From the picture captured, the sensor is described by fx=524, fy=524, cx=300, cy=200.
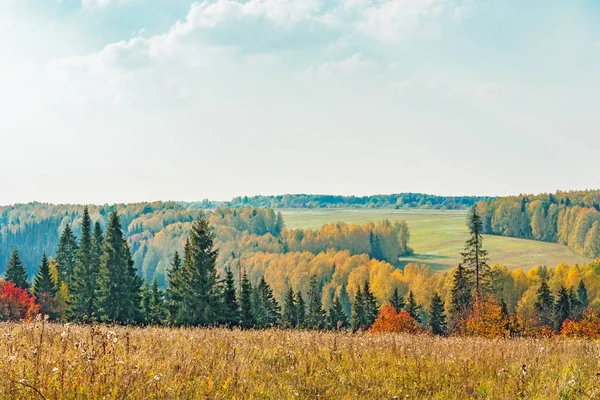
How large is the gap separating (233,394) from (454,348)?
5140 mm

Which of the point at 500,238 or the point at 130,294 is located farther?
the point at 500,238

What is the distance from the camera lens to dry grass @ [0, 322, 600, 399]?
6375 millimetres

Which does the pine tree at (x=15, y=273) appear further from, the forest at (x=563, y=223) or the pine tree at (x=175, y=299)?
the forest at (x=563, y=223)

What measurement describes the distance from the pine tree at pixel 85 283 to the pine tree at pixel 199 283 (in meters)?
14.9

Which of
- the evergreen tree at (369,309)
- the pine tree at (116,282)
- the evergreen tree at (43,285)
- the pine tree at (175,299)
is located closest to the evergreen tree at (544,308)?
the evergreen tree at (369,309)

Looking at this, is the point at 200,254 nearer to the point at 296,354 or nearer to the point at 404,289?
the point at 296,354

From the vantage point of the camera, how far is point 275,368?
26.2 feet

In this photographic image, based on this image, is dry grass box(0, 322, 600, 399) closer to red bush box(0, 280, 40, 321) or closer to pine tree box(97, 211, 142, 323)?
pine tree box(97, 211, 142, 323)

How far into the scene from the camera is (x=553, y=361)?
902 centimetres

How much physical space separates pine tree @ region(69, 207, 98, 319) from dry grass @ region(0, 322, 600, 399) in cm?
4993

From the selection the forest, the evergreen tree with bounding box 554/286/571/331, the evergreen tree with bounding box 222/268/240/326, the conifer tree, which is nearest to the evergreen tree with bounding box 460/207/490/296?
the evergreen tree with bounding box 554/286/571/331

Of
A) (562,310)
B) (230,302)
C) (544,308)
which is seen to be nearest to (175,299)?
(230,302)

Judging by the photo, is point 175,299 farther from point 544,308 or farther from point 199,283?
point 544,308

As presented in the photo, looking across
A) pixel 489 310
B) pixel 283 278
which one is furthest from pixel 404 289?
pixel 489 310
